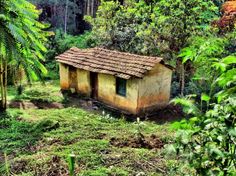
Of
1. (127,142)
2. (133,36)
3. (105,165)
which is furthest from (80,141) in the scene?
(133,36)

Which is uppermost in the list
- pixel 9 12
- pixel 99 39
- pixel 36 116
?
pixel 9 12

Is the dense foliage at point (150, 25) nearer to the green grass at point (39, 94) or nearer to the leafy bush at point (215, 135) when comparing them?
the green grass at point (39, 94)

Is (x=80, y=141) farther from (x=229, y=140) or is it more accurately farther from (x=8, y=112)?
(x=229, y=140)

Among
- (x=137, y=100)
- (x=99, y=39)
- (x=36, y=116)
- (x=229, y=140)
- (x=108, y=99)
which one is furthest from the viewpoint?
(x=99, y=39)

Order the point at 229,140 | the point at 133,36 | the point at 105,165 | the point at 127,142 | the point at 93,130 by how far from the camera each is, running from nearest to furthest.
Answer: the point at 229,140, the point at 105,165, the point at 127,142, the point at 93,130, the point at 133,36

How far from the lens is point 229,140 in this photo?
8.13 feet

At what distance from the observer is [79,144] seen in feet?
29.4

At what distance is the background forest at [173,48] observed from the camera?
2.48 m

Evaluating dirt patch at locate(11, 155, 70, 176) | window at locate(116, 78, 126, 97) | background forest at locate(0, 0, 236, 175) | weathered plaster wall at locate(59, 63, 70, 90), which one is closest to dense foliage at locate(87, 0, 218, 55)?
background forest at locate(0, 0, 236, 175)

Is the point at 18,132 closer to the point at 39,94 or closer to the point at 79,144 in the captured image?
the point at 79,144

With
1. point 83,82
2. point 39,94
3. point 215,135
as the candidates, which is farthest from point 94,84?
point 215,135

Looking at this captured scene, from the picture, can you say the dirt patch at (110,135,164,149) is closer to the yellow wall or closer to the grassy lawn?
the grassy lawn

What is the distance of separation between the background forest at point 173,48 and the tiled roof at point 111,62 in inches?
62.2

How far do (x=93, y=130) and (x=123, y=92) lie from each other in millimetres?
3721
